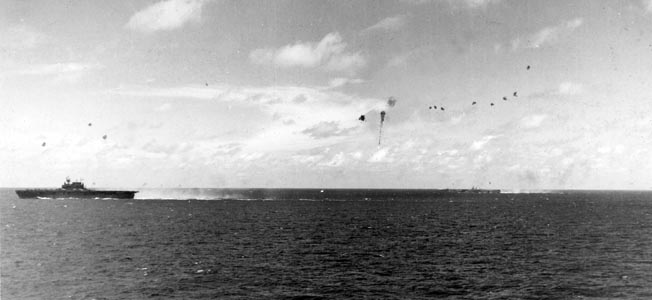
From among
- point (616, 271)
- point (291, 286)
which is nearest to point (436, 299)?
point (291, 286)

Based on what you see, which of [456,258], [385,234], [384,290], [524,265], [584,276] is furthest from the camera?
[385,234]

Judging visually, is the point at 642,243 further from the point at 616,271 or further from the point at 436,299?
the point at 436,299

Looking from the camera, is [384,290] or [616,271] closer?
[384,290]

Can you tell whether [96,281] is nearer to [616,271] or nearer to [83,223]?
[616,271]

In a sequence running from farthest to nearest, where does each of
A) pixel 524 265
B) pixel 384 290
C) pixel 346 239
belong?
pixel 346 239, pixel 524 265, pixel 384 290

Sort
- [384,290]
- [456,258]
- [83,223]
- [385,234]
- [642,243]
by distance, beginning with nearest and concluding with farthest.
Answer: [384,290]
[456,258]
[642,243]
[385,234]
[83,223]

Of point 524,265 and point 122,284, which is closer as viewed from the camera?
point 122,284

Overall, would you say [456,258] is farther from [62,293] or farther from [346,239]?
[62,293]


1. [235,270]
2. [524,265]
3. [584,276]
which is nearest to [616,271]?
[584,276]

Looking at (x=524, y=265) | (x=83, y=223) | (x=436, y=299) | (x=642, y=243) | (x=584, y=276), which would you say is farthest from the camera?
(x=83, y=223)
